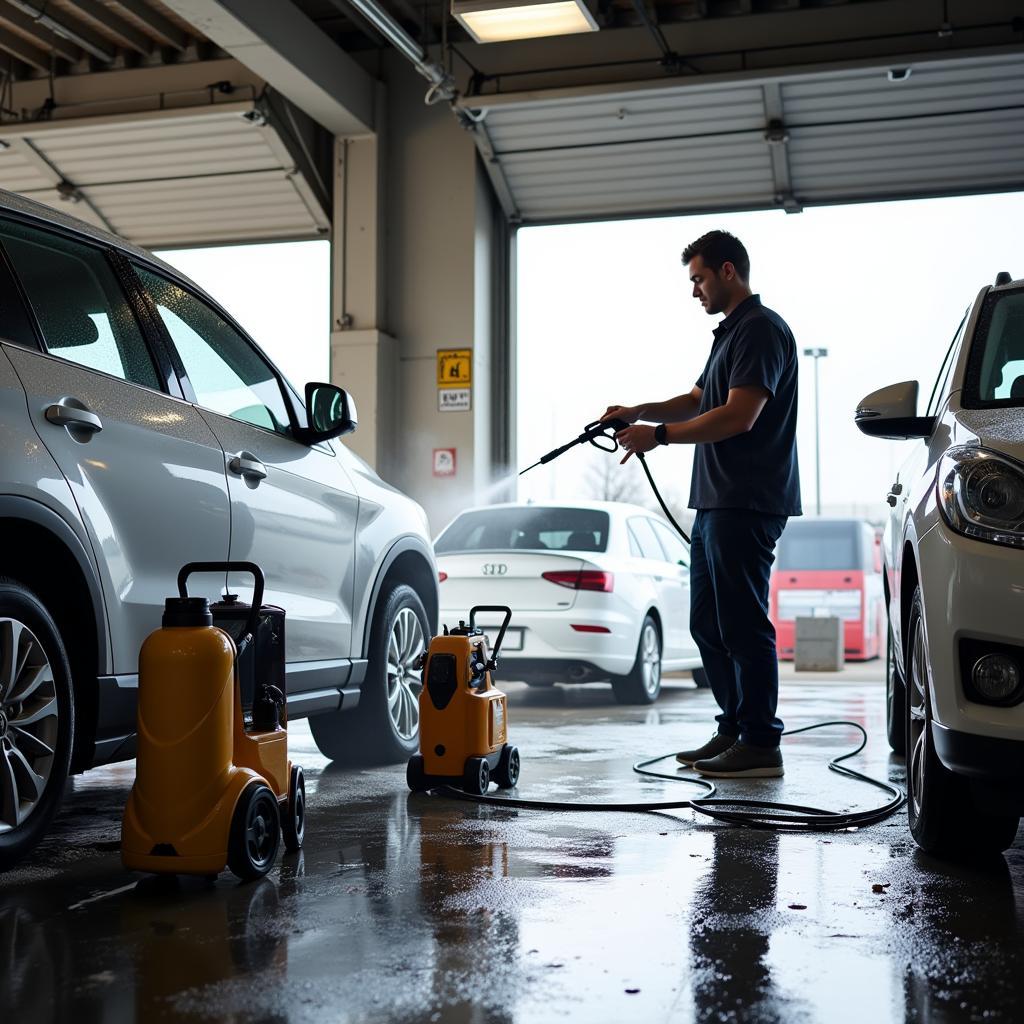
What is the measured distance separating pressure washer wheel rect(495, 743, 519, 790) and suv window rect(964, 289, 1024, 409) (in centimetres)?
214

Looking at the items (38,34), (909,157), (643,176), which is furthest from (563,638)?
(38,34)

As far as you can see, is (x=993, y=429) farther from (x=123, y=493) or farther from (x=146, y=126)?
(x=146, y=126)

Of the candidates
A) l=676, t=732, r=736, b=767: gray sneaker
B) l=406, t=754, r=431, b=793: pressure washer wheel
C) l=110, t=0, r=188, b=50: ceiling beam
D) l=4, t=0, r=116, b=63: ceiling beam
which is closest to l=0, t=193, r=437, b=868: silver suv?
l=406, t=754, r=431, b=793: pressure washer wheel

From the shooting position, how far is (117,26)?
473 inches

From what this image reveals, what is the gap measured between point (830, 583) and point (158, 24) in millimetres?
10664

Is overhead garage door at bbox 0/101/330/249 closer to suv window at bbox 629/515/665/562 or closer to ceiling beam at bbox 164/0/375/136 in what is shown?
ceiling beam at bbox 164/0/375/136

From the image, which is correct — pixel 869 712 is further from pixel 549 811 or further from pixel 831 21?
pixel 831 21

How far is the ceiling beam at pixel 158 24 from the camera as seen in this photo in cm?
1149

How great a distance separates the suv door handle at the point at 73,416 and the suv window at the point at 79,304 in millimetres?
182

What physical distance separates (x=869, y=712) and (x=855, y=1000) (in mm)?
6264

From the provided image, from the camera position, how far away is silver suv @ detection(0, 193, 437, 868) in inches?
124

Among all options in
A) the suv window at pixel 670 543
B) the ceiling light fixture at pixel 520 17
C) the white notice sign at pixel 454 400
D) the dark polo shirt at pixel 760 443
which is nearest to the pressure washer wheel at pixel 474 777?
the dark polo shirt at pixel 760 443

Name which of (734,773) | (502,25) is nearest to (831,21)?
(502,25)

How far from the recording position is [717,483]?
5129mm
